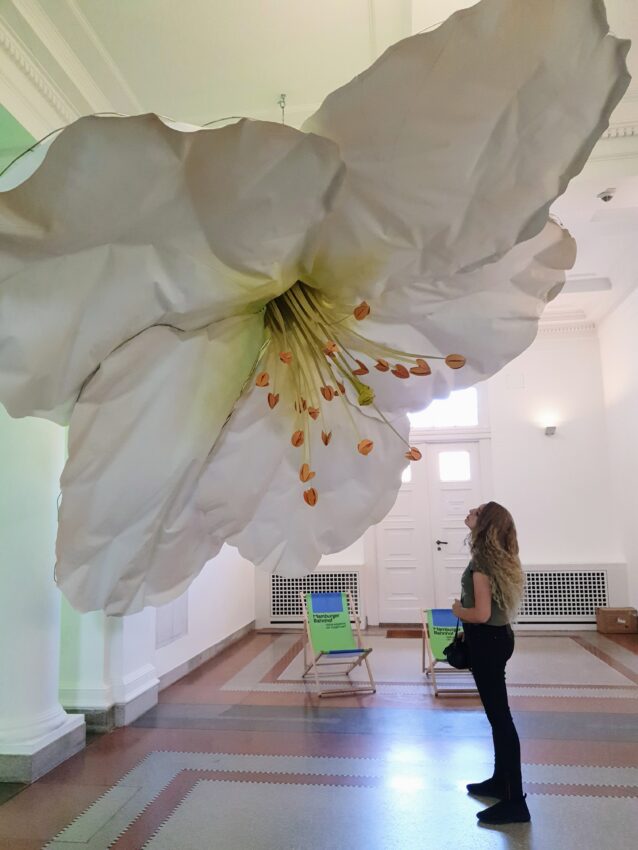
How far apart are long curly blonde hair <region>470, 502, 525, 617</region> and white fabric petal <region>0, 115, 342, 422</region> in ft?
9.66

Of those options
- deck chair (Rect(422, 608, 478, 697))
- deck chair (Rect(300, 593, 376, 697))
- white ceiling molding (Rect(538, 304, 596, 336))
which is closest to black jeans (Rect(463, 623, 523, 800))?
deck chair (Rect(422, 608, 478, 697))

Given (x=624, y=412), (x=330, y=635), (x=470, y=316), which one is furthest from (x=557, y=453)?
(x=470, y=316)

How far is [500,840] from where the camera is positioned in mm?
2721

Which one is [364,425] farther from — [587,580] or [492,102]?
[587,580]

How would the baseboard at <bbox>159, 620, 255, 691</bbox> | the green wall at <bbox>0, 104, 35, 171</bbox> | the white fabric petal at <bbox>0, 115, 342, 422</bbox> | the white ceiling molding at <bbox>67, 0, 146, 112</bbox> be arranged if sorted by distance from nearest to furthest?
the white fabric petal at <bbox>0, 115, 342, 422</bbox>
the white ceiling molding at <bbox>67, 0, 146, 112</bbox>
the green wall at <bbox>0, 104, 35, 171</bbox>
the baseboard at <bbox>159, 620, 255, 691</bbox>

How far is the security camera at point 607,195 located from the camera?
14.8 ft

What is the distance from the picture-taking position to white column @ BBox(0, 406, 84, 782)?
3414 millimetres

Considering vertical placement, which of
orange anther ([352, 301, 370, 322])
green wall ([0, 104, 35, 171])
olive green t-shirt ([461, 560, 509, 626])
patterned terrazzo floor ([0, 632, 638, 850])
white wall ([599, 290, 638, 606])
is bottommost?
patterned terrazzo floor ([0, 632, 638, 850])

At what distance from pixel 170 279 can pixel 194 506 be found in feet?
0.55

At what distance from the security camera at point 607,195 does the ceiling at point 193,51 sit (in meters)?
0.54

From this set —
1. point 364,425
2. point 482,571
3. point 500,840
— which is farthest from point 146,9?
point 500,840

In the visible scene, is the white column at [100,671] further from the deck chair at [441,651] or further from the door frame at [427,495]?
the door frame at [427,495]

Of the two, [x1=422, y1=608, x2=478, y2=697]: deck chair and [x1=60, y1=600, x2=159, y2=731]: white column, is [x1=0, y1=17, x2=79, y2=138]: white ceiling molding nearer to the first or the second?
[x1=60, y1=600, x2=159, y2=731]: white column

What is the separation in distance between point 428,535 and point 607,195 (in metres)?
4.97
